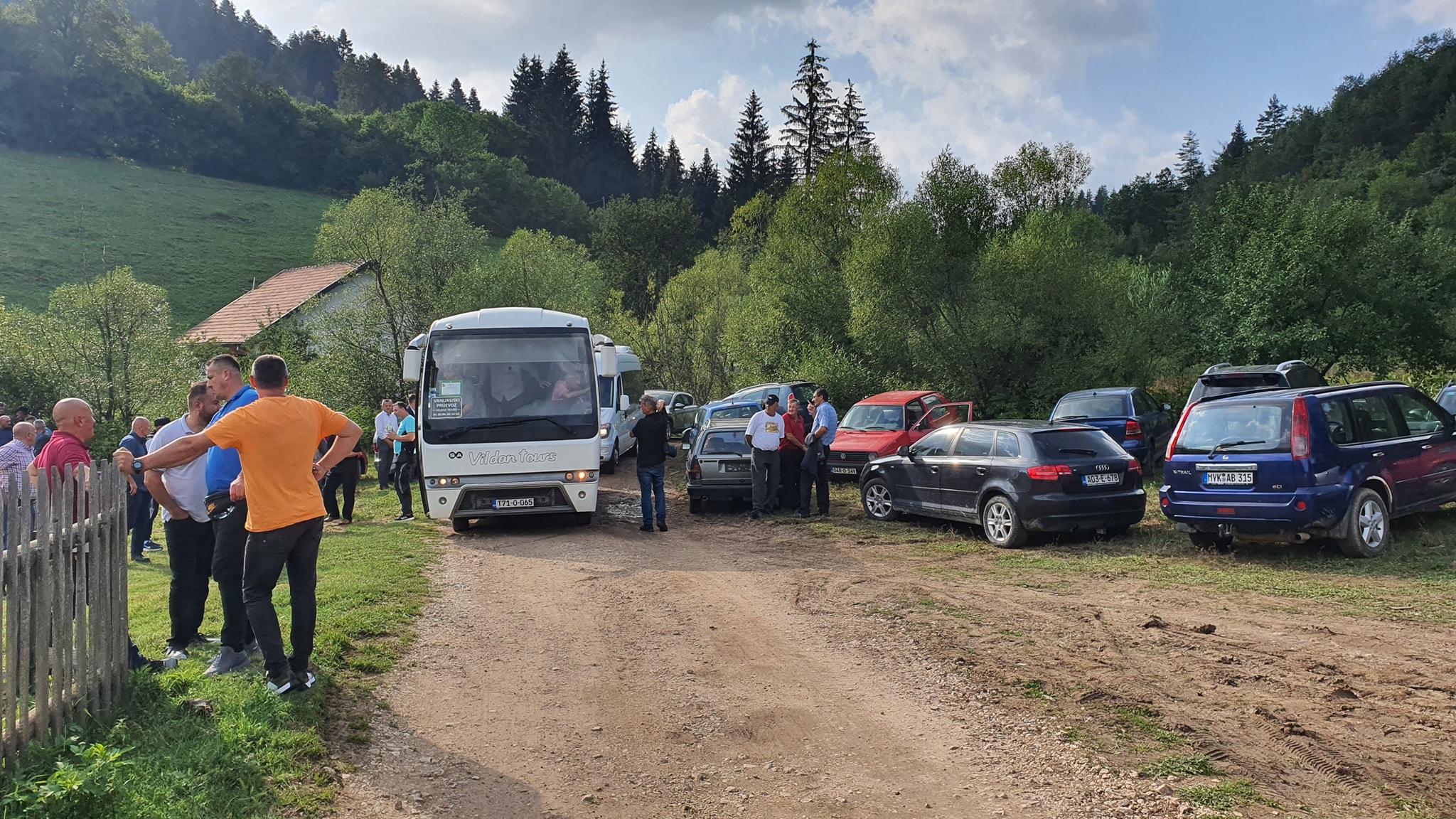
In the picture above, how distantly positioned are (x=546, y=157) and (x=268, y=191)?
36.3m

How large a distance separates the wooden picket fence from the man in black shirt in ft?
26.4

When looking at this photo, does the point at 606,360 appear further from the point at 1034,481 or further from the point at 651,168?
the point at 651,168

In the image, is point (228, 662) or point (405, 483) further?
point (405, 483)

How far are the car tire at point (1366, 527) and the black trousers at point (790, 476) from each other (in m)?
7.37

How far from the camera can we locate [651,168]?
347ft

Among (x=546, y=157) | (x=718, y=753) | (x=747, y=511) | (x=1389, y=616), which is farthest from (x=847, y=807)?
(x=546, y=157)

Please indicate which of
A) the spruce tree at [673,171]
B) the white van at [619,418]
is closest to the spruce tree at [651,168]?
the spruce tree at [673,171]

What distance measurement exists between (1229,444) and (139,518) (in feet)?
43.8

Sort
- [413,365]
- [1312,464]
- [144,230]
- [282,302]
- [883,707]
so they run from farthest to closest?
1. [144,230]
2. [282,302]
3. [413,365]
4. [1312,464]
5. [883,707]

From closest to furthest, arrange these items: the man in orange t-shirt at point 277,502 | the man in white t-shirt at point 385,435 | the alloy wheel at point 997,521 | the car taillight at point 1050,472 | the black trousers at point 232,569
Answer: the man in orange t-shirt at point 277,502 → the black trousers at point 232,569 → the car taillight at point 1050,472 → the alloy wheel at point 997,521 → the man in white t-shirt at point 385,435

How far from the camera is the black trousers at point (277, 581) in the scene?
17.2 feet

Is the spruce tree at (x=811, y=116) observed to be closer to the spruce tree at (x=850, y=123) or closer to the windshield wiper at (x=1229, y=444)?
the spruce tree at (x=850, y=123)

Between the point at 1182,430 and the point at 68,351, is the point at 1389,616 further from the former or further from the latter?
the point at 68,351

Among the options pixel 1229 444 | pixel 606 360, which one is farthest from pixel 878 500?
pixel 1229 444
